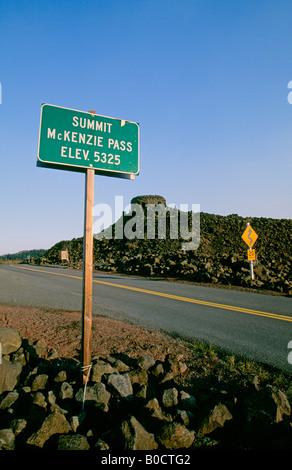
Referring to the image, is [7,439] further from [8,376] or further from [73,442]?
[8,376]

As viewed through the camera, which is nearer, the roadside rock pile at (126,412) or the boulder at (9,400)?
the roadside rock pile at (126,412)

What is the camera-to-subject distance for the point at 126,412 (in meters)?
2.47

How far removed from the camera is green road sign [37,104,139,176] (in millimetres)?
2996

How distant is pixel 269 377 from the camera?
3223 millimetres

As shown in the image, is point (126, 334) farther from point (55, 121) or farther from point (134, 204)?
point (134, 204)

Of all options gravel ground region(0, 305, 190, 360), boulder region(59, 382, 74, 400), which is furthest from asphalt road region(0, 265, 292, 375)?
boulder region(59, 382, 74, 400)

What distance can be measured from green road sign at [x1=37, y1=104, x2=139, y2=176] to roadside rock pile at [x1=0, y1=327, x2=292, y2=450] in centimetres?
238

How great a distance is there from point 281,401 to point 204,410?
2.33ft

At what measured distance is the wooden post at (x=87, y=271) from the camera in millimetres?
2955

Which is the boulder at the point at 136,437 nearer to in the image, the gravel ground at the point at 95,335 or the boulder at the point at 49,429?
the boulder at the point at 49,429

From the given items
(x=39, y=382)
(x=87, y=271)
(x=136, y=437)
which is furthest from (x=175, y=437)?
(x=87, y=271)

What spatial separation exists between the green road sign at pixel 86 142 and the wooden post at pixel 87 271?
0.70 ft

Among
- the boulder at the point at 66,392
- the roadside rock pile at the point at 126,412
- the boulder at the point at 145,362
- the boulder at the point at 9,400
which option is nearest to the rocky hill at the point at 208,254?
the boulder at the point at 145,362

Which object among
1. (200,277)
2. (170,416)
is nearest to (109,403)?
(170,416)
